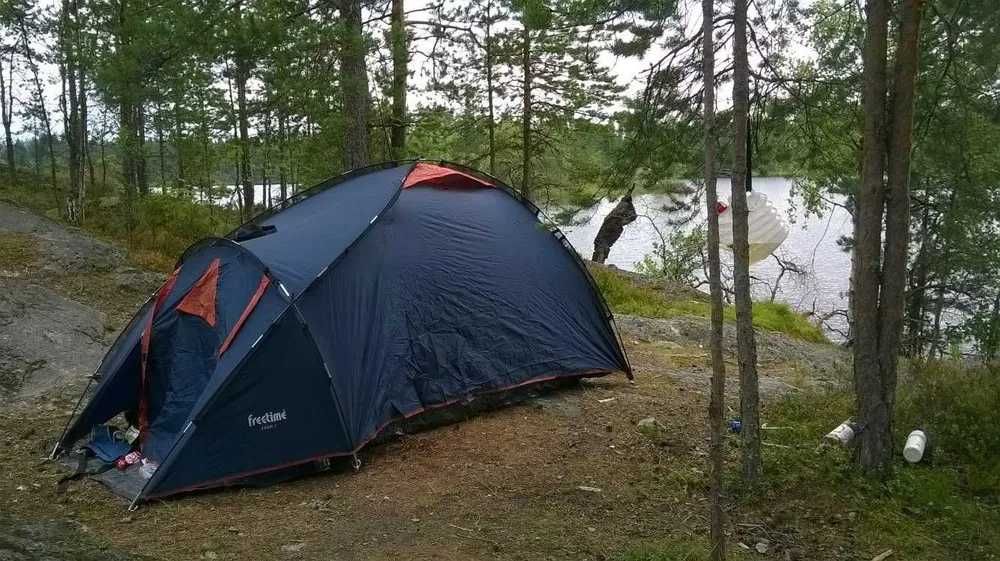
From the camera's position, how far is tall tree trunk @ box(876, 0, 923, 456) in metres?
4.52

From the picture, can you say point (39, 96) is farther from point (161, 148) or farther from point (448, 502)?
point (448, 502)

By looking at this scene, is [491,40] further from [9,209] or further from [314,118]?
[9,209]

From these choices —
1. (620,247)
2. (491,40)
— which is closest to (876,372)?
(491,40)

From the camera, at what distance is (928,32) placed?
533 centimetres

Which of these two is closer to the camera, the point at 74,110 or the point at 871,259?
the point at 871,259

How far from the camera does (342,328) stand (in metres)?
5.34

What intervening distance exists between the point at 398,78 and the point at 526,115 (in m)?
3.72

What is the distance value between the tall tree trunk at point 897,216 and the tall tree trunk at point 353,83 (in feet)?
19.8

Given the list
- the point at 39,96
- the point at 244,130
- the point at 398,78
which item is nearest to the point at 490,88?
the point at 398,78

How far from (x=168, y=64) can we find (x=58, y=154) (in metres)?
23.0

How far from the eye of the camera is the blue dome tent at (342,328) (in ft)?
15.9

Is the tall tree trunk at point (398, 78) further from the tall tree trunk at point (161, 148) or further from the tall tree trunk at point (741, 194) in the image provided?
the tall tree trunk at point (741, 194)

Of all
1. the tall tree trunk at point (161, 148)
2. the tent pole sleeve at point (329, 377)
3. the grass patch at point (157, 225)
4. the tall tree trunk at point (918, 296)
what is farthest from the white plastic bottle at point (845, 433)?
the tall tree trunk at point (161, 148)

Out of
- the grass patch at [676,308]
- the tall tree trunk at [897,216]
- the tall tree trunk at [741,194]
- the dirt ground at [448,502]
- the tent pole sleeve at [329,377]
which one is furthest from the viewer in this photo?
the grass patch at [676,308]
